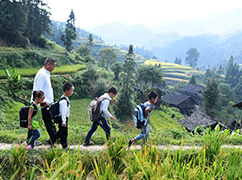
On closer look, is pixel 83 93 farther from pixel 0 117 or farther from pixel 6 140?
pixel 6 140

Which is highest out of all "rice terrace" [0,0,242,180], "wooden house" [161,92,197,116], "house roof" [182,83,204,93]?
"rice terrace" [0,0,242,180]

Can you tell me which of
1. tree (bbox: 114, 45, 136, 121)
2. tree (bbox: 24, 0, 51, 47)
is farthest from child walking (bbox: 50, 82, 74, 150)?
tree (bbox: 24, 0, 51, 47)

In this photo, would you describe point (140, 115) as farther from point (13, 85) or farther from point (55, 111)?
point (13, 85)

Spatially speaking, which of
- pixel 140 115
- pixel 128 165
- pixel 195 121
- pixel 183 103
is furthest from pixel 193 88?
pixel 128 165

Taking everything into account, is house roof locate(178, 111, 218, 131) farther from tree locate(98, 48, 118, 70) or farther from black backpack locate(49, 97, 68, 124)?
tree locate(98, 48, 118, 70)

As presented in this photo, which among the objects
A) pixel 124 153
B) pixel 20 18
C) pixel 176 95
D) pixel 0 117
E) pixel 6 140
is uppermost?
pixel 20 18

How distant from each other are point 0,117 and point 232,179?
10.8m

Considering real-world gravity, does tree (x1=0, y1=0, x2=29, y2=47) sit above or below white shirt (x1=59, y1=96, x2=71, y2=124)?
above

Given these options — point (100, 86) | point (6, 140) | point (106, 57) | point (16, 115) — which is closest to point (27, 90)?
point (16, 115)

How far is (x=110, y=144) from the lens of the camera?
4.08m

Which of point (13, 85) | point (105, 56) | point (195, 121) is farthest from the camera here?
point (105, 56)

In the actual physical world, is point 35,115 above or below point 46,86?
below

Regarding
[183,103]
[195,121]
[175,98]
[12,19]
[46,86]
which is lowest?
[183,103]

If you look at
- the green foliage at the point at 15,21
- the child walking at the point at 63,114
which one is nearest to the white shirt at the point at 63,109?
the child walking at the point at 63,114
